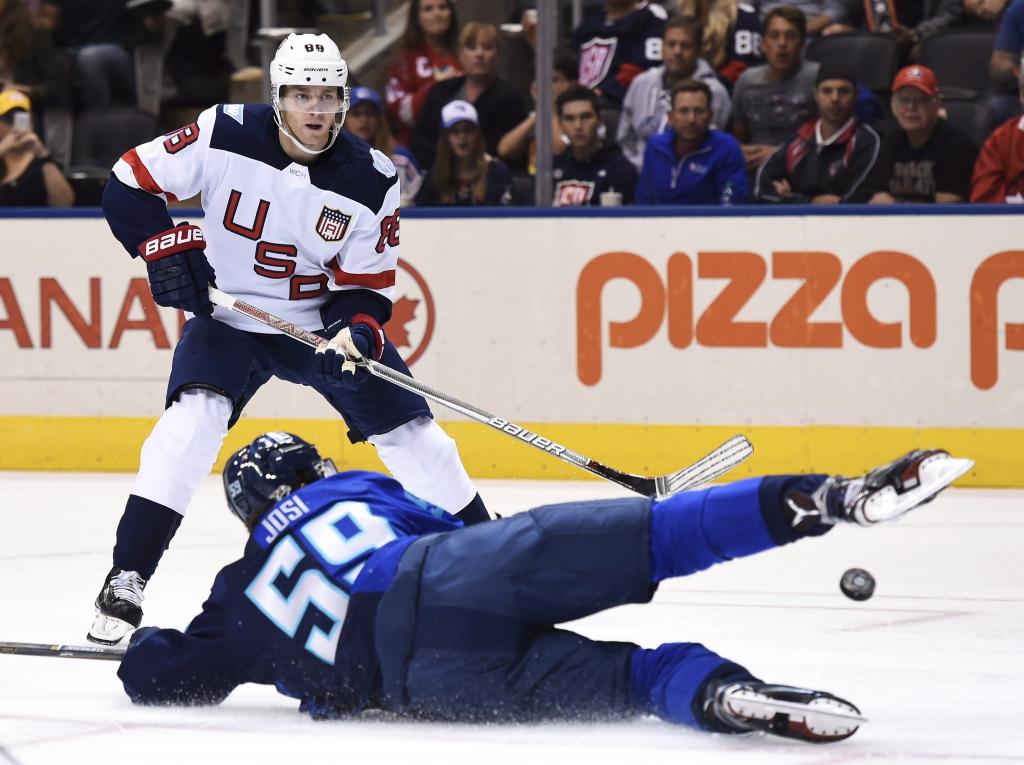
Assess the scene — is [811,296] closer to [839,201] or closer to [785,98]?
[839,201]

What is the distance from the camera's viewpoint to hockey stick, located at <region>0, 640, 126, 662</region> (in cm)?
337

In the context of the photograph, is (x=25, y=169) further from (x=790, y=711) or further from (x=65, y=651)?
(x=790, y=711)

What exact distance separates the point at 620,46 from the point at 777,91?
2.85 ft

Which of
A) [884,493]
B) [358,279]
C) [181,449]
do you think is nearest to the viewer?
[884,493]

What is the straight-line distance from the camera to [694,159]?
7387 millimetres

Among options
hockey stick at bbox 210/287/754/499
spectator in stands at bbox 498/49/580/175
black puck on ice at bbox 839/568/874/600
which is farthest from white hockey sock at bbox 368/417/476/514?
spectator in stands at bbox 498/49/580/175

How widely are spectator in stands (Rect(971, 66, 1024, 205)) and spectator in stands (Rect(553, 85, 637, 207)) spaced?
4.36 feet

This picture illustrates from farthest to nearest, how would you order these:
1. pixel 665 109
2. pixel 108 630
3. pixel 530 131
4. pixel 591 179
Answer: pixel 530 131 < pixel 665 109 < pixel 591 179 < pixel 108 630

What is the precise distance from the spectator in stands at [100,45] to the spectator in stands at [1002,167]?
416cm

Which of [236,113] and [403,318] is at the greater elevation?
[236,113]

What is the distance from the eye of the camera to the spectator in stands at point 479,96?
809 centimetres

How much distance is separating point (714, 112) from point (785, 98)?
0.29 meters

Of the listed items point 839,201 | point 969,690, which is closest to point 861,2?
point 839,201

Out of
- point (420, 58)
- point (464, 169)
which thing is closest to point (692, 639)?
point (464, 169)
